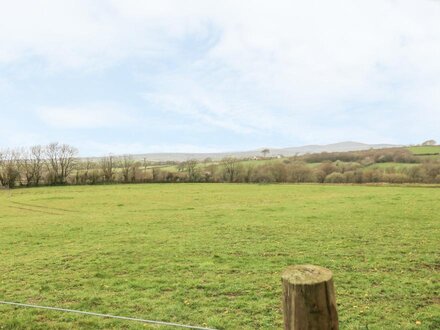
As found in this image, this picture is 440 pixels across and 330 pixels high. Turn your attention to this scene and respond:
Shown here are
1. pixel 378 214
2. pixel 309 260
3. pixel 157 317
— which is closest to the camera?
pixel 157 317

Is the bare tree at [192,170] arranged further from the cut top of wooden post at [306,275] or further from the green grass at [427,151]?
the cut top of wooden post at [306,275]

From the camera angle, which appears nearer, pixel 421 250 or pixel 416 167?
pixel 421 250

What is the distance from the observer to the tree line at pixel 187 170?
2844 inches

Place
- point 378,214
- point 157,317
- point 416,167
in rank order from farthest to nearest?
point 416,167, point 378,214, point 157,317

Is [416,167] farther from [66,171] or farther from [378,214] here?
[66,171]

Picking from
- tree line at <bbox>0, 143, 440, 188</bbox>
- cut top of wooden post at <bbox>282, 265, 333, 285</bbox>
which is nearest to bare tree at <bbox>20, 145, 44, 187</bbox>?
tree line at <bbox>0, 143, 440, 188</bbox>

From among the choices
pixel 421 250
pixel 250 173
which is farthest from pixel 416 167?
pixel 421 250

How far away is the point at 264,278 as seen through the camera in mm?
10305

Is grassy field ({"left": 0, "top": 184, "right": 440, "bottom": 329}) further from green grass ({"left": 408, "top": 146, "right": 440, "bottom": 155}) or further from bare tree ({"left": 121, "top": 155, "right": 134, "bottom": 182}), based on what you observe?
green grass ({"left": 408, "top": 146, "right": 440, "bottom": 155})

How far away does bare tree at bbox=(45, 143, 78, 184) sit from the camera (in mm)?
78188

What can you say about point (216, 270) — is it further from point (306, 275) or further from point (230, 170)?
point (230, 170)

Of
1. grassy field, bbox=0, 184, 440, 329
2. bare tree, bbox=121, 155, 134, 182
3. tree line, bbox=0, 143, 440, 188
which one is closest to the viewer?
grassy field, bbox=0, 184, 440, 329

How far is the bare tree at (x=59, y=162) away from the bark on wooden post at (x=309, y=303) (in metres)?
82.5

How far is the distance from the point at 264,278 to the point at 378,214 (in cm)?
1712
